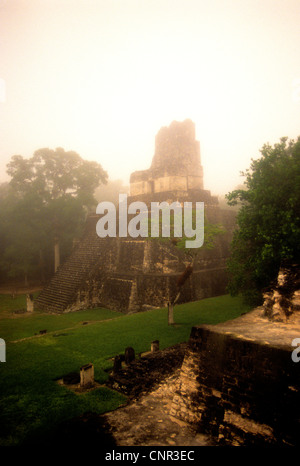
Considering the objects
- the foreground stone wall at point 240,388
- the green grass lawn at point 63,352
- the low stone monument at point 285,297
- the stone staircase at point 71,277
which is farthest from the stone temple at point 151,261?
the foreground stone wall at point 240,388

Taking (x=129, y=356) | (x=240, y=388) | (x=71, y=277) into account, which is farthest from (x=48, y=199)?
(x=240, y=388)

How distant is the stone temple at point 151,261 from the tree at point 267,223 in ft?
13.3

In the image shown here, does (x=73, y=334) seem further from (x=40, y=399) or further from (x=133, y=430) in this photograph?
(x=133, y=430)

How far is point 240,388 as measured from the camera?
3670 millimetres

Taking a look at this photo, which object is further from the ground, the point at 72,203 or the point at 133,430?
the point at 72,203

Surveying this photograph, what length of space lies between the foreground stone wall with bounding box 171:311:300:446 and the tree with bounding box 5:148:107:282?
1639 cm

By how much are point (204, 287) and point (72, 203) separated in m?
10.8

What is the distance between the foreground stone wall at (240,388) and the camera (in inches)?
128

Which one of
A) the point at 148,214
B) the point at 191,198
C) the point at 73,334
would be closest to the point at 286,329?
the point at 73,334

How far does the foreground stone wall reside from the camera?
3.25 m

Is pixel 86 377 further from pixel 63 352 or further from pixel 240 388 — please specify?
pixel 240 388

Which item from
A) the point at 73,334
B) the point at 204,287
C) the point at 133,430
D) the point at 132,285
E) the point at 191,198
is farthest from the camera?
the point at 191,198

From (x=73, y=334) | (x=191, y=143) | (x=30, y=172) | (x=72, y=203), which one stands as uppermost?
(x=191, y=143)

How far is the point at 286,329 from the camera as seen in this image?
5176 mm
